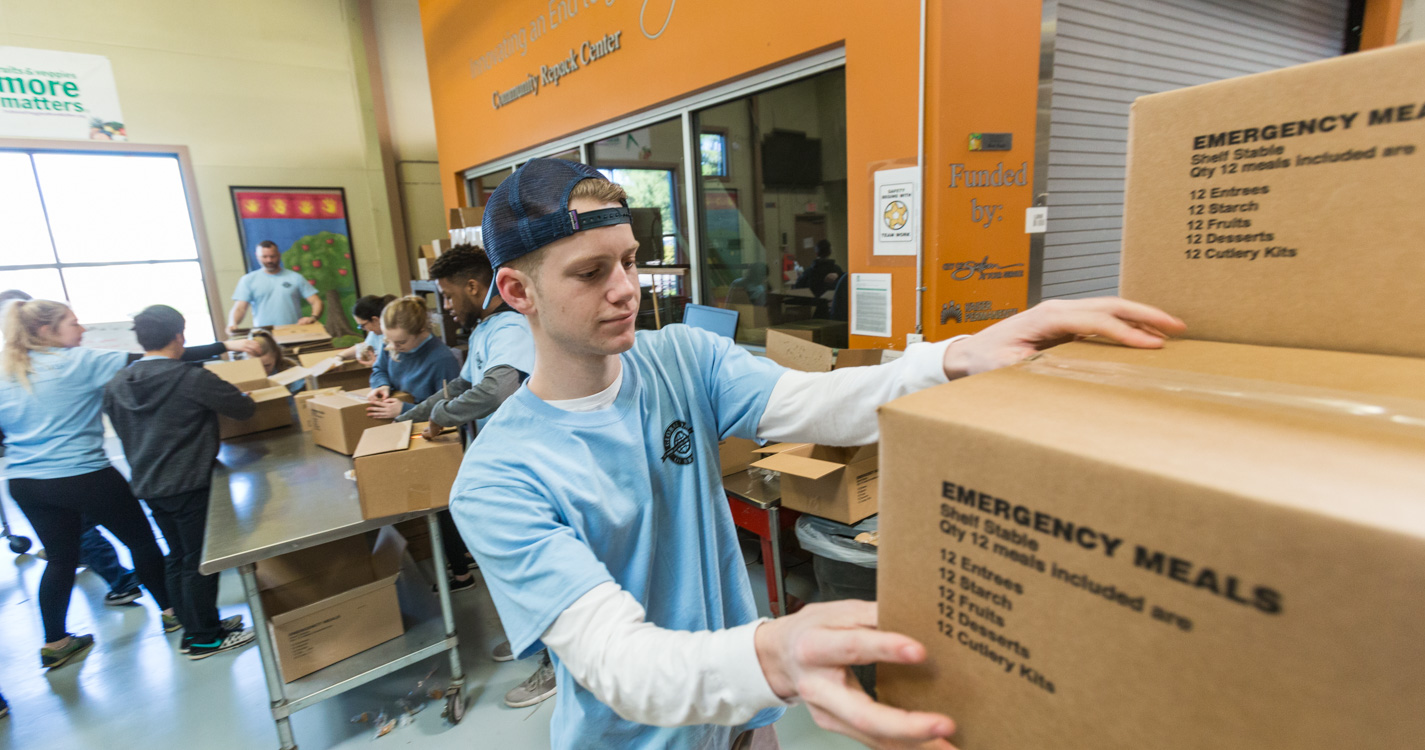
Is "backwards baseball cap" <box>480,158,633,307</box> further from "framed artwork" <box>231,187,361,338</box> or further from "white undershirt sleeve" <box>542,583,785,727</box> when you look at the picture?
"framed artwork" <box>231,187,361,338</box>

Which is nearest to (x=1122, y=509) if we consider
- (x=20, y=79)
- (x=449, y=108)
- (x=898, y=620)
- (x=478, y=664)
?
(x=898, y=620)

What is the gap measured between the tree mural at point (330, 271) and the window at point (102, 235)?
35.2 inches

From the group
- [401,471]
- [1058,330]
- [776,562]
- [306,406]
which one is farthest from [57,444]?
[1058,330]

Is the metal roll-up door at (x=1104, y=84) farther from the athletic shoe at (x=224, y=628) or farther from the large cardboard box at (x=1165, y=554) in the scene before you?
the athletic shoe at (x=224, y=628)

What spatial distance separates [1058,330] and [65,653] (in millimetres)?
4206

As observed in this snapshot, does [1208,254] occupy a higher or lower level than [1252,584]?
higher

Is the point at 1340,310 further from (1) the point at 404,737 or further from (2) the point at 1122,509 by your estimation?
(1) the point at 404,737

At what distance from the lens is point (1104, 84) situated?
9.50ft

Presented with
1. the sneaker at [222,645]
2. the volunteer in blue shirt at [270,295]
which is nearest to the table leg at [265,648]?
the sneaker at [222,645]

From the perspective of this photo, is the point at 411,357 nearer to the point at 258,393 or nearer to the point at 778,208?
the point at 258,393

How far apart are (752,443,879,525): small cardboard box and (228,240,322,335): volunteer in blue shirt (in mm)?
5446

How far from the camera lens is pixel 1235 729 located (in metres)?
0.35

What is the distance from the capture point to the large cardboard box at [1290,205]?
0.52m

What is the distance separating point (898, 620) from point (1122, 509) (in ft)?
0.71
